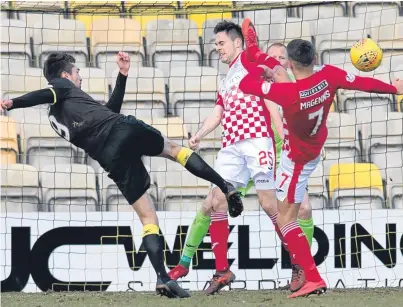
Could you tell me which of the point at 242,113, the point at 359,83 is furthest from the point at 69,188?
the point at 359,83

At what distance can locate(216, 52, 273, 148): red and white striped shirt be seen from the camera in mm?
7852

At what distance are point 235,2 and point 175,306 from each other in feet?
19.7

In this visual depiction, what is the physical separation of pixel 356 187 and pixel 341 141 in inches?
29.2

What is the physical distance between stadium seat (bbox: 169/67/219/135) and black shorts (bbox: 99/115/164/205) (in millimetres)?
3498

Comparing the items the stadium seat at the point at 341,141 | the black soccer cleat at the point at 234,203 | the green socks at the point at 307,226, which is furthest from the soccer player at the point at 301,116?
the stadium seat at the point at 341,141

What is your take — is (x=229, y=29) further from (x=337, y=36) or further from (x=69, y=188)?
(x=337, y=36)

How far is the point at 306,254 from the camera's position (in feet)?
23.0

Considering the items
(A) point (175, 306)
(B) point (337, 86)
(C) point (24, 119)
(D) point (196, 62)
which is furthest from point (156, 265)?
(D) point (196, 62)

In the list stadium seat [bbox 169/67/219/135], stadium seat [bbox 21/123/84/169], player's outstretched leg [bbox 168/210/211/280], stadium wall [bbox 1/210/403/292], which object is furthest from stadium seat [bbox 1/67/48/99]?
player's outstretched leg [bbox 168/210/211/280]

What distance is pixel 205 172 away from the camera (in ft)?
23.6

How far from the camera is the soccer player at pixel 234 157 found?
784 centimetres

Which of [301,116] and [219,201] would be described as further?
[219,201]

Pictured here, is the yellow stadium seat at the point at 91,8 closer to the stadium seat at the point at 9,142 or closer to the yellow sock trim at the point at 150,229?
the stadium seat at the point at 9,142

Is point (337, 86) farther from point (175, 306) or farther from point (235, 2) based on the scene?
point (235, 2)
